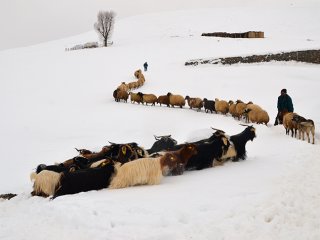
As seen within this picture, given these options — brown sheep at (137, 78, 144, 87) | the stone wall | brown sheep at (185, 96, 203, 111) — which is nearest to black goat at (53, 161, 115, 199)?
brown sheep at (185, 96, 203, 111)

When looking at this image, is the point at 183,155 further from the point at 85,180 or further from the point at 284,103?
the point at 284,103

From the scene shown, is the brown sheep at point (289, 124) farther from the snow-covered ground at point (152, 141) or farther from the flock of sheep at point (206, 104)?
the flock of sheep at point (206, 104)

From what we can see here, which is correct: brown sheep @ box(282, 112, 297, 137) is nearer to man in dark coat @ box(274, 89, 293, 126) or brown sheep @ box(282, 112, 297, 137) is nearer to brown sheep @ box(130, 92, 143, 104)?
man in dark coat @ box(274, 89, 293, 126)

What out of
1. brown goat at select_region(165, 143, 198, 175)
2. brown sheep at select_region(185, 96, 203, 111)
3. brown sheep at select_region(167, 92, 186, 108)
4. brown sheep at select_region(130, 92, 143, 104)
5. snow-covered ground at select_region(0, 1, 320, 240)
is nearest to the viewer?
snow-covered ground at select_region(0, 1, 320, 240)

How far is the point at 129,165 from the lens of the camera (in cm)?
710

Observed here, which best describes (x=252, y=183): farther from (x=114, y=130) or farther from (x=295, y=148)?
(x=114, y=130)

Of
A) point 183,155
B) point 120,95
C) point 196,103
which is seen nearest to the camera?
point 183,155

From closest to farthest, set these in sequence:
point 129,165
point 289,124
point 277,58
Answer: point 129,165 < point 289,124 < point 277,58

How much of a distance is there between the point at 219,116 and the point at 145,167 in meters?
9.94

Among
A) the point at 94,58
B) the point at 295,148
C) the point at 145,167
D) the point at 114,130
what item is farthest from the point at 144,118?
the point at 94,58

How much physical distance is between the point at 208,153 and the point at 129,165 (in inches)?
87.0

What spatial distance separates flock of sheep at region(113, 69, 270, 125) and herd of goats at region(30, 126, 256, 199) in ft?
15.3

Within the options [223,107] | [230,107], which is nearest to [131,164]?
[230,107]

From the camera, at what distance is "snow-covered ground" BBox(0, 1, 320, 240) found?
16.6 feet
